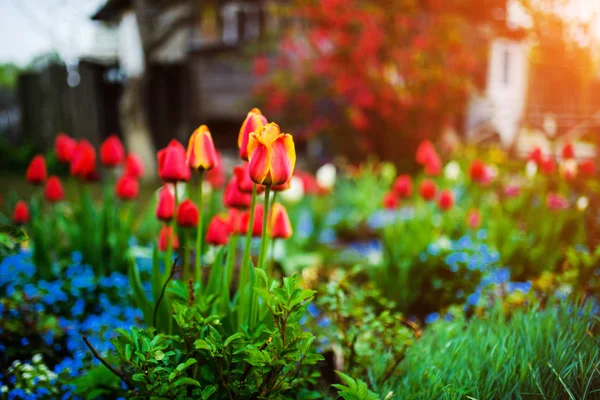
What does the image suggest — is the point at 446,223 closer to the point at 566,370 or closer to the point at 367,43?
the point at 566,370

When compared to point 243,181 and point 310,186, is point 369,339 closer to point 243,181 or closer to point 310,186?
point 243,181

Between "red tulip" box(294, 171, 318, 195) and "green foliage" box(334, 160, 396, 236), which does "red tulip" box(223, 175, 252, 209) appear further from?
"green foliage" box(334, 160, 396, 236)

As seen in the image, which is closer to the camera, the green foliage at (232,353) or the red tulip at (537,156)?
the green foliage at (232,353)

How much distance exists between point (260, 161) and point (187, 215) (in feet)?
2.31

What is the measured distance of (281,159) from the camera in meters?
1.37

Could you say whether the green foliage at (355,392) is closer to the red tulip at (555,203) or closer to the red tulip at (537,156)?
the red tulip at (555,203)

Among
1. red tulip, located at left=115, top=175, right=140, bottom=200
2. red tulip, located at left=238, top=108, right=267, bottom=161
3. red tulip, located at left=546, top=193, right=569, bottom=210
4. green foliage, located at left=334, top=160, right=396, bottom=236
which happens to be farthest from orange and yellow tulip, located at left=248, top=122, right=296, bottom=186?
green foliage, located at left=334, top=160, right=396, bottom=236

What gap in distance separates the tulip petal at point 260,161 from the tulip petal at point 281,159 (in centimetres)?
2

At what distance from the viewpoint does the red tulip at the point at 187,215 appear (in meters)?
1.96

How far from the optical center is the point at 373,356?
76.5 inches

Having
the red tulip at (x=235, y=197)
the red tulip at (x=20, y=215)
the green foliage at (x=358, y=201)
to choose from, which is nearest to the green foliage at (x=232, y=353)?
the red tulip at (x=235, y=197)

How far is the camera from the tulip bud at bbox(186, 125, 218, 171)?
5.34 feet

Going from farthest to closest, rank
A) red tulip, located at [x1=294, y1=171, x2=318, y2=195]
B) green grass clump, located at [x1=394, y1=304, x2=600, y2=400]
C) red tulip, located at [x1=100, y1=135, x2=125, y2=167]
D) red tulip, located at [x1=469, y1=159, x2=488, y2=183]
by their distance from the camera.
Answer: red tulip, located at [x1=294, y1=171, x2=318, y2=195]
red tulip, located at [x1=469, y1=159, x2=488, y2=183]
red tulip, located at [x1=100, y1=135, x2=125, y2=167]
green grass clump, located at [x1=394, y1=304, x2=600, y2=400]

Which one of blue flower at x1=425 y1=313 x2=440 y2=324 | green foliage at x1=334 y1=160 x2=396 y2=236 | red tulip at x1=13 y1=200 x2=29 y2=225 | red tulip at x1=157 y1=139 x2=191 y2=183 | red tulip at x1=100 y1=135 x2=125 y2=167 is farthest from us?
green foliage at x1=334 y1=160 x2=396 y2=236
